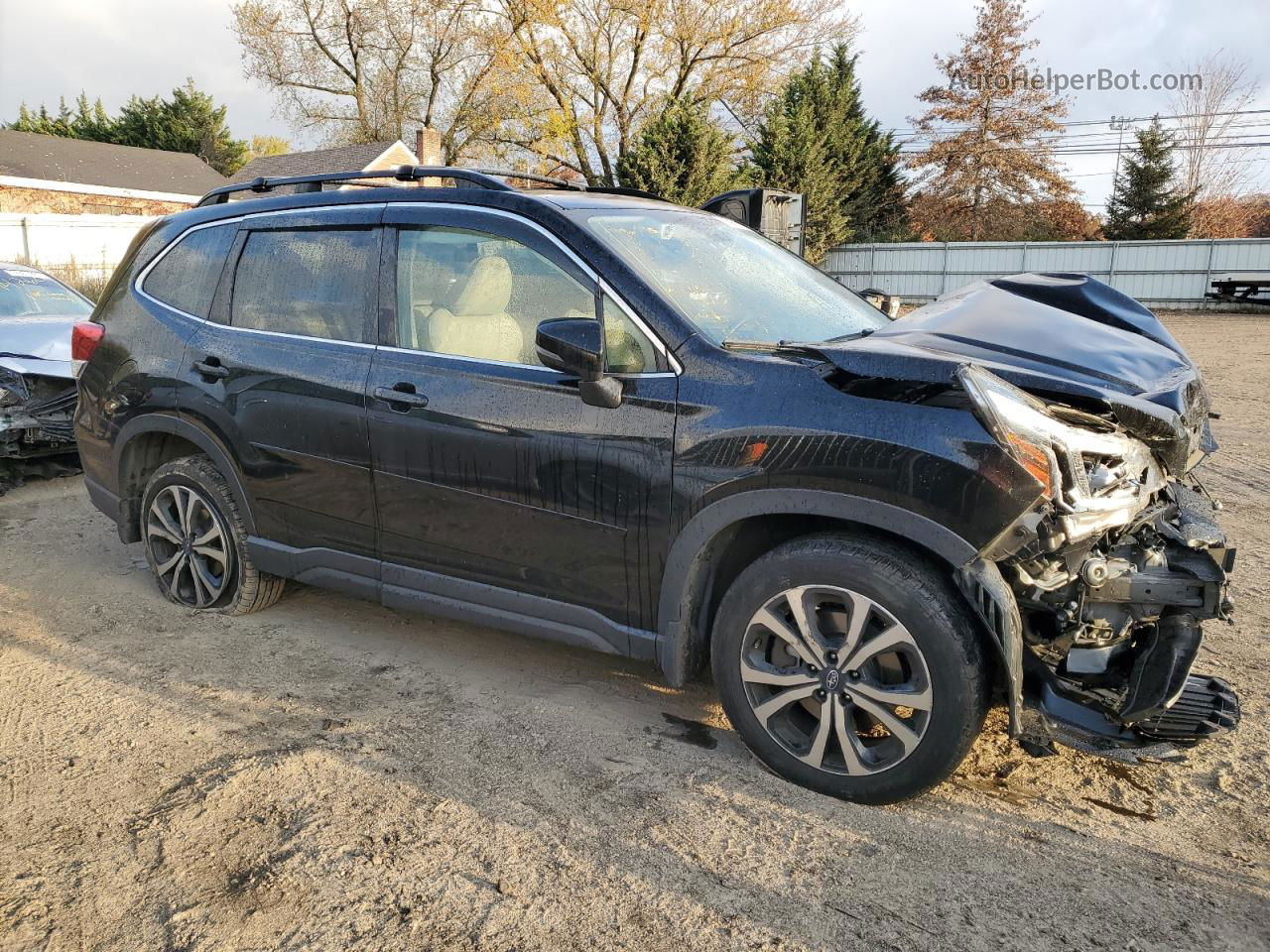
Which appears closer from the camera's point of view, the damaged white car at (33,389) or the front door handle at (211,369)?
the front door handle at (211,369)

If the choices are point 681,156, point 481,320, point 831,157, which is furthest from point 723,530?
point 831,157

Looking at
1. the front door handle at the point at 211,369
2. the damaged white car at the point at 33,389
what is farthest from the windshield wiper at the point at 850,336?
the damaged white car at the point at 33,389

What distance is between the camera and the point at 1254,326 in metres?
22.9

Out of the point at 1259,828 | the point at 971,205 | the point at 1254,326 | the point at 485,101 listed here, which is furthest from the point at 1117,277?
the point at 1259,828

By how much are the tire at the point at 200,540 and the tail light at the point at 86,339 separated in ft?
2.49

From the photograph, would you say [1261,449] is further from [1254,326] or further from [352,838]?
[1254,326]

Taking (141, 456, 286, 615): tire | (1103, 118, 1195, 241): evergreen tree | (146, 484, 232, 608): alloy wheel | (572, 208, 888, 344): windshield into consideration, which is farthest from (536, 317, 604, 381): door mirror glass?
(1103, 118, 1195, 241): evergreen tree

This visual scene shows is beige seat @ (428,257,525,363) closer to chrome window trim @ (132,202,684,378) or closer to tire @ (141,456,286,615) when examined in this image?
chrome window trim @ (132,202,684,378)

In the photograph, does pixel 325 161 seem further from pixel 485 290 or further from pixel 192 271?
pixel 485 290

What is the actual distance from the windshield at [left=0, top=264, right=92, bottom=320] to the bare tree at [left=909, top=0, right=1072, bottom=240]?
37.0 m

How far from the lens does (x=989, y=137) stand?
3969 cm

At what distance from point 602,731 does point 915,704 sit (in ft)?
3.95

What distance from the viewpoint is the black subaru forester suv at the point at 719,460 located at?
2.73 m

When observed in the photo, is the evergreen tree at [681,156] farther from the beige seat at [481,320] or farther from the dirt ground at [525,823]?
the dirt ground at [525,823]
